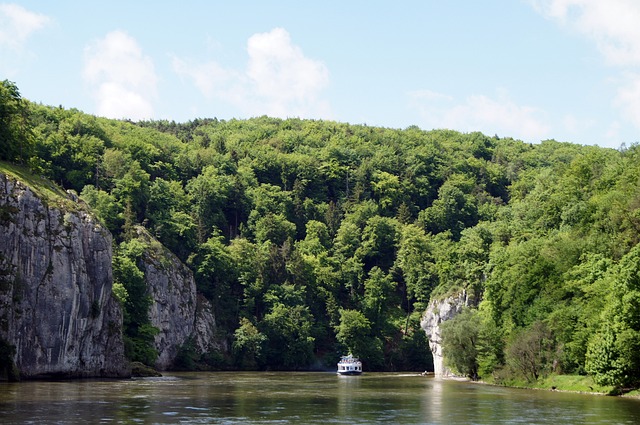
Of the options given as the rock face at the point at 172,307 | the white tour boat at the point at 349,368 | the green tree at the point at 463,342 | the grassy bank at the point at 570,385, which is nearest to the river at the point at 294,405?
the grassy bank at the point at 570,385

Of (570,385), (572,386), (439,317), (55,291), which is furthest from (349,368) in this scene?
(572,386)

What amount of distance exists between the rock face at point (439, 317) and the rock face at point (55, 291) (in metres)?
49.3

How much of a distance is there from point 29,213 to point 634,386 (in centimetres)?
6946

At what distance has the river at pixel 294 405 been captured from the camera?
67500 mm

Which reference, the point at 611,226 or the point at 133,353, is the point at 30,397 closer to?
the point at 133,353

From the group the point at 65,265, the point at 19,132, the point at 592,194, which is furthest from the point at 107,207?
the point at 592,194

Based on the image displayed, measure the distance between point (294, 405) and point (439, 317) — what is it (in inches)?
3138

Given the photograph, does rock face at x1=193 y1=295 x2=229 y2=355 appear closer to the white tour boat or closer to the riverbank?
the white tour boat

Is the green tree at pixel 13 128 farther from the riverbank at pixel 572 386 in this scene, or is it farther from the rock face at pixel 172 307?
the riverbank at pixel 572 386

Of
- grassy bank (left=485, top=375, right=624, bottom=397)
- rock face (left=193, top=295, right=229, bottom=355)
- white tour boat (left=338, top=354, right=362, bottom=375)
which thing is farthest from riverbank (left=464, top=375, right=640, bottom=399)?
rock face (left=193, top=295, right=229, bottom=355)

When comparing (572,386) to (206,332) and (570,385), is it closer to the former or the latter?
(570,385)

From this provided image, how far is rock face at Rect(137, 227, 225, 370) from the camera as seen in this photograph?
16975 cm

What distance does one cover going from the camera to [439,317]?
159 meters

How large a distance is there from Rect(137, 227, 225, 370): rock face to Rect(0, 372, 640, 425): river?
6022 cm
